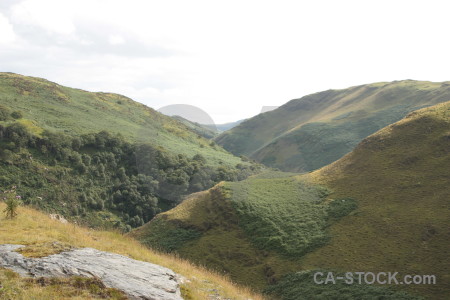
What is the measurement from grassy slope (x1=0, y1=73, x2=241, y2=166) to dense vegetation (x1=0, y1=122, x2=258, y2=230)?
573cm

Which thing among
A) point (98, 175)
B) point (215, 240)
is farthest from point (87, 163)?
point (215, 240)

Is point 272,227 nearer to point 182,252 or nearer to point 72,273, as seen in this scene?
point 182,252

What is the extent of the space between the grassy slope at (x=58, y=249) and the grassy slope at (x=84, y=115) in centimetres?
5012

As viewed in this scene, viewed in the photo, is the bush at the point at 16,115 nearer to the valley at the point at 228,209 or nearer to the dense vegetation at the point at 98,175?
the valley at the point at 228,209

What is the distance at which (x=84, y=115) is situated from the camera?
81.4 metres

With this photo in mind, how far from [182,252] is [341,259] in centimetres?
1316

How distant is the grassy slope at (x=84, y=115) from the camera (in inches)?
2640

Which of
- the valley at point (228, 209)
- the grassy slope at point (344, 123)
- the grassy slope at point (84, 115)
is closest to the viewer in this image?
the valley at point (228, 209)

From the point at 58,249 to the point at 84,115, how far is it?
78745mm

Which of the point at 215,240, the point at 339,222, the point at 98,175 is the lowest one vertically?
the point at 215,240

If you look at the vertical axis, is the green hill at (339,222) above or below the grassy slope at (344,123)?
below

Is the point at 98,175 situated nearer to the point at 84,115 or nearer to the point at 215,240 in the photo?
the point at 84,115

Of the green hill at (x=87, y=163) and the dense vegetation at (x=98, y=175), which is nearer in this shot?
the dense vegetation at (x=98, y=175)

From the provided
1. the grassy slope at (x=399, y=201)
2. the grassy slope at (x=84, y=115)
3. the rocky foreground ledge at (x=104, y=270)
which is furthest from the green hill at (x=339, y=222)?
the grassy slope at (x=84, y=115)
